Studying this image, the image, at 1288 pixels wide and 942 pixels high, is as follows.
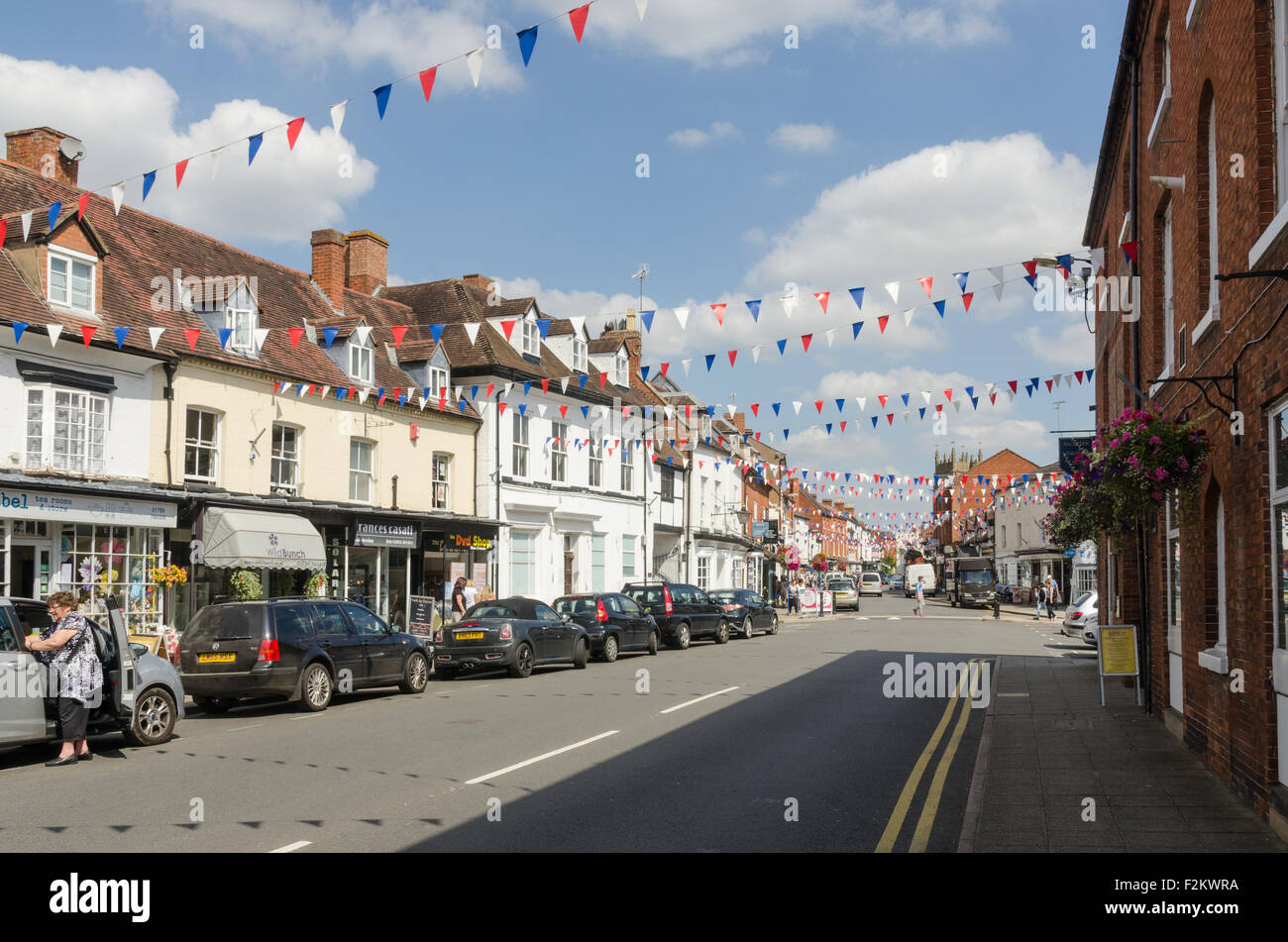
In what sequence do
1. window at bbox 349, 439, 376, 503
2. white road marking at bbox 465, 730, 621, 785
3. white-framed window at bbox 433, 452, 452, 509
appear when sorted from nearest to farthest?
white road marking at bbox 465, 730, 621, 785
window at bbox 349, 439, 376, 503
white-framed window at bbox 433, 452, 452, 509

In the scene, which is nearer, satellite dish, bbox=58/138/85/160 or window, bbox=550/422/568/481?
satellite dish, bbox=58/138/85/160

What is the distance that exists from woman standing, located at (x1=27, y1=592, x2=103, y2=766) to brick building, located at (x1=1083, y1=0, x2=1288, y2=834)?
10535 mm

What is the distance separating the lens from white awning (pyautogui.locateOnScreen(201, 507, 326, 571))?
66.6 ft

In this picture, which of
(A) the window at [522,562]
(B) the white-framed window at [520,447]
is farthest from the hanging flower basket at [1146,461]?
(A) the window at [522,562]

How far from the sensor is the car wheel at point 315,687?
15.4m

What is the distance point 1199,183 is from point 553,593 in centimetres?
2507

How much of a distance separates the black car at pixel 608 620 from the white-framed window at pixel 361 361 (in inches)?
283

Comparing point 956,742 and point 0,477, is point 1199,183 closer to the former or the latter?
point 956,742

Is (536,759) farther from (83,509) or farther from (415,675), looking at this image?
(83,509)

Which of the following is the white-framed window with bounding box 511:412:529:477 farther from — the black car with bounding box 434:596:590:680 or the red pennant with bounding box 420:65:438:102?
the red pennant with bounding box 420:65:438:102

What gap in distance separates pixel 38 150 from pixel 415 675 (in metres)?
13.4

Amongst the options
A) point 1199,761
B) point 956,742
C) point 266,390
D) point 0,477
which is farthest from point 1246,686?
point 266,390

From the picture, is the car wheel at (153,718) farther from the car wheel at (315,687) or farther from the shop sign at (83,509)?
the shop sign at (83,509)

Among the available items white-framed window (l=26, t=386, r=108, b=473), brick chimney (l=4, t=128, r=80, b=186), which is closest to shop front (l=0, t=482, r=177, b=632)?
white-framed window (l=26, t=386, r=108, b=473)
